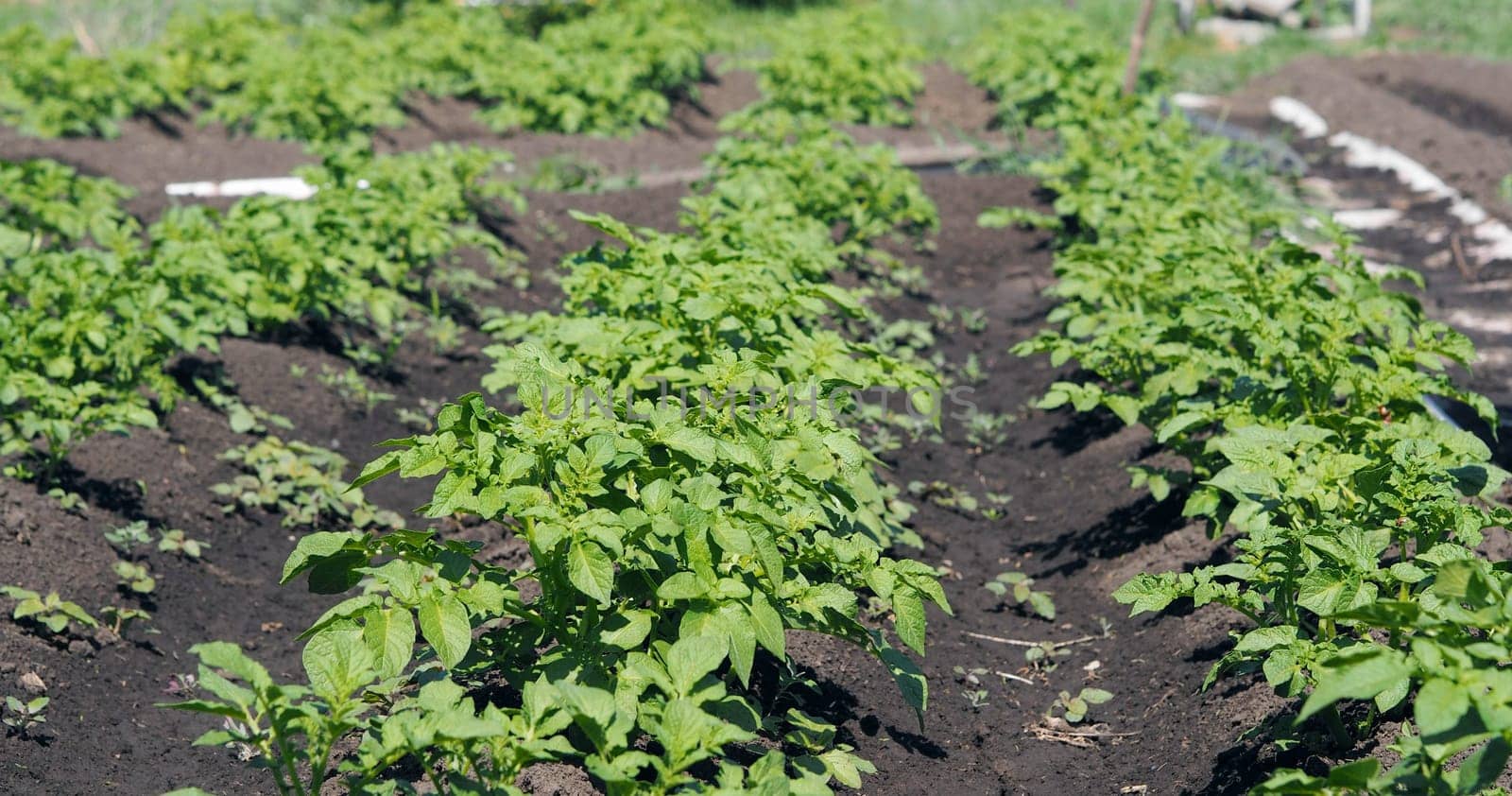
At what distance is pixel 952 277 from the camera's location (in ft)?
25.5

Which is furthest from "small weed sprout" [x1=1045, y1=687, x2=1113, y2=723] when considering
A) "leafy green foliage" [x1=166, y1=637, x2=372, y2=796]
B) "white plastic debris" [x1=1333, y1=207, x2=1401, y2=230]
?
"white plastic debris" [x1=1333, y1=207, x2=1401, y2=230]

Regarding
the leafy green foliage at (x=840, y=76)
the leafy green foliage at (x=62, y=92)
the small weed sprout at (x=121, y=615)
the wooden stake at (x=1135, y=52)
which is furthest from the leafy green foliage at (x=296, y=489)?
the wooden stake at (x=1135, y=52)

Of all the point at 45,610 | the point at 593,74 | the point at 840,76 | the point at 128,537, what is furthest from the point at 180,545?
the point at 840,76

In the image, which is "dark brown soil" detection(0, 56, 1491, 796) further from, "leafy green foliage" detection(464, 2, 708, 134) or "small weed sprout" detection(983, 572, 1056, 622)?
"leafy green foliage" detection(464, 2, 708, 134)

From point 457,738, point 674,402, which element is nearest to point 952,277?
point 674,402

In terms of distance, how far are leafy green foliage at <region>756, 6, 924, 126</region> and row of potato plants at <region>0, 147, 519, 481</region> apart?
3746 millimetres

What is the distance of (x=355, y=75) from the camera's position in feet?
30.7

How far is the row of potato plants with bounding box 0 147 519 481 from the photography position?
441 cm

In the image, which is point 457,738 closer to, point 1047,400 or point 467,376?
point 1047,400

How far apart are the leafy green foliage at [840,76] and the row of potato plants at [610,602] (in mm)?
6723

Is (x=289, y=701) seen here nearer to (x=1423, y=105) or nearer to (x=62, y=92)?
(x=62, y=92)

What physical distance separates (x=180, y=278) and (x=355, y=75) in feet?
15.6

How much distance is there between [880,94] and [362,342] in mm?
5931

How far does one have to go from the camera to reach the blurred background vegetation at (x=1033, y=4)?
1443cm
